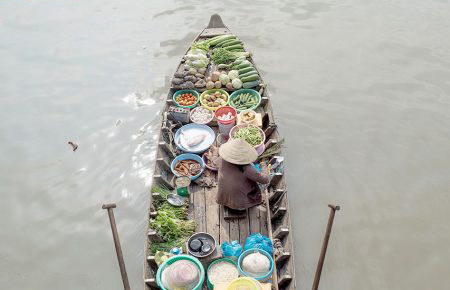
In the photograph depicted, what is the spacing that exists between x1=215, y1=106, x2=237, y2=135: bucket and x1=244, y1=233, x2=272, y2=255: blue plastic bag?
226cm

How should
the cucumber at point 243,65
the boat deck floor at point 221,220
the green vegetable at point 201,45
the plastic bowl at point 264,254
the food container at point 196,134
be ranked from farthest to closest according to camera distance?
the green vegetable at point 201,45
the cucumber at point 243,65
the food container at point 196,134
the boat deck floor at point 221,220
the plastic bowl at point 264,254

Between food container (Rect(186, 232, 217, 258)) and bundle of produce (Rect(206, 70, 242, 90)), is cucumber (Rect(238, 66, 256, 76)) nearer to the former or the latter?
bundle of produce (Rect(206, 70, 242, 90))

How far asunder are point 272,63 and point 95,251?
20.8 feet

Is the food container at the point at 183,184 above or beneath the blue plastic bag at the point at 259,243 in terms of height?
above

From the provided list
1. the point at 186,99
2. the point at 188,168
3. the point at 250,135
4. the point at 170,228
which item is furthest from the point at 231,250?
the point at 186,99

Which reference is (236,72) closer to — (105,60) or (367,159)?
(367,159)

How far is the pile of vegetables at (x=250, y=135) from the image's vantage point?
5777 millimetres

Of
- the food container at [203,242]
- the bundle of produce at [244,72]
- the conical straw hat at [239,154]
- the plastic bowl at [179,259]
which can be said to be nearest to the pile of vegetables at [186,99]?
the bundle of produce at [244,72]

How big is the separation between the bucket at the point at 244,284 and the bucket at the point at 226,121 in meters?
2.91

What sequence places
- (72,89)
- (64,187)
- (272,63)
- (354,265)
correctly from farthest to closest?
(272,63) < (72,89) < (64,187) < (354,265)

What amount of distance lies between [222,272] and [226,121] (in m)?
2.76

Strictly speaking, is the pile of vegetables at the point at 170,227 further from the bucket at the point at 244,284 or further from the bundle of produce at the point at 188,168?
the bucket at the point at 244,284

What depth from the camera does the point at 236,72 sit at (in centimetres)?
730

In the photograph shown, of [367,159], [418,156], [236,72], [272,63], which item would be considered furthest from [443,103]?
[236,72]
